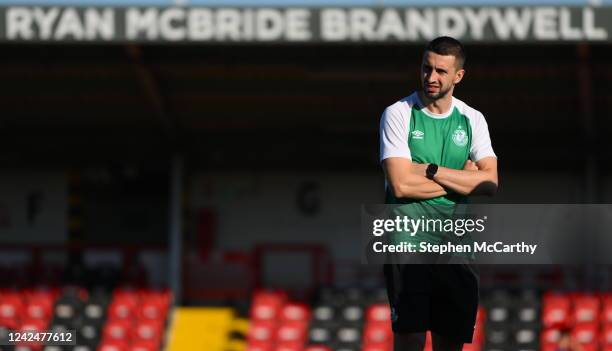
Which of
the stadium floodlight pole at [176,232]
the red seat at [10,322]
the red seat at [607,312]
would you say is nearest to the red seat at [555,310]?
the red seat at [607,312]

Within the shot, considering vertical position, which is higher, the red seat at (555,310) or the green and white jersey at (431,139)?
the green and white jersey at (431,139)

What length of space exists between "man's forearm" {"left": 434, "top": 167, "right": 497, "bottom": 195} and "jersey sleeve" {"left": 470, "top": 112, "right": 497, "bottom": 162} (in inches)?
6.7

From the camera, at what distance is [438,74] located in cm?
504

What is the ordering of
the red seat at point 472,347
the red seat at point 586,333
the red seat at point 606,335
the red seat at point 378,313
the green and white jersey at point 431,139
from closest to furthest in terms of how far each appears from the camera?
1. the green and white jersey at point 431,139
2. the red seat at point 472,347
3. the red seat at point 606,335
4. the red seat at point 586,333
5. the red seat at point 378,313

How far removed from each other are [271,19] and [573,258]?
306 inches

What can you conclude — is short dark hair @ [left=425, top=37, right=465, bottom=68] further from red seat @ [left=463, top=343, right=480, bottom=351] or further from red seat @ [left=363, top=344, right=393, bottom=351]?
red seat @ [left=363, top=344, right=393, bottom=351]

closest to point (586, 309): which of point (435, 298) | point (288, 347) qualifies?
point (288, 347)

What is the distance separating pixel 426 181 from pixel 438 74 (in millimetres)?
473

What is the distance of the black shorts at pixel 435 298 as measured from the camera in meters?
4.99

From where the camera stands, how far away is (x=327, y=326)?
15312mm

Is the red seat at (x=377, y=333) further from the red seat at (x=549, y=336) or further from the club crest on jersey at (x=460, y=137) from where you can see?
the club crest on jersey at (x=460, y=137)

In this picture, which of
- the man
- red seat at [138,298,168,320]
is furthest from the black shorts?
red seat at [138,298,168,320]

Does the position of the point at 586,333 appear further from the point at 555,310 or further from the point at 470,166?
the point at 470,166

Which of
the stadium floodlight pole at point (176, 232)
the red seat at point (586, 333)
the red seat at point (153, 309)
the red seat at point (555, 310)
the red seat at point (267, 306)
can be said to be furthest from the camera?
the stadium floodlight pole at point (176, 232)
